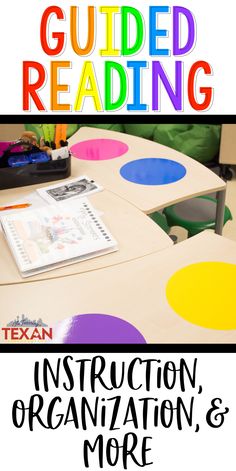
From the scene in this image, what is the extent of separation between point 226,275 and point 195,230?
73 cm

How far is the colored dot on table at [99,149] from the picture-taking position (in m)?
2.08

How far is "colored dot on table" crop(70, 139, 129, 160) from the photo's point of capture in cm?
208

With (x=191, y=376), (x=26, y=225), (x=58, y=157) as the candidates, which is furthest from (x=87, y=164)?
(x=191, y=376)

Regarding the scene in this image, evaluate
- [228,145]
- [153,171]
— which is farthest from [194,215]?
[228,145]

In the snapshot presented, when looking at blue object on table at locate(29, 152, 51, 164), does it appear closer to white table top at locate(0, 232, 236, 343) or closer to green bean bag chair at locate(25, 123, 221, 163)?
white table top at locate(0, 232, 236, 343)

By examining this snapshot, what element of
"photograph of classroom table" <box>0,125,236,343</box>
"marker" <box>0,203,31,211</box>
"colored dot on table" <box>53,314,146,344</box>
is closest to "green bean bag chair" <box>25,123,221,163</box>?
"photograph of classroom table" <box>0,125,236,343</box>

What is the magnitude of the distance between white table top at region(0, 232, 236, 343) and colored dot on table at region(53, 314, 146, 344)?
18 millimetres

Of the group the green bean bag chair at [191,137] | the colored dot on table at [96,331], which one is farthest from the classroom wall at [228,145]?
the colored dot on table at [96,331]

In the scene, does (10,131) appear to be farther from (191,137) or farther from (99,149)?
(191,137)

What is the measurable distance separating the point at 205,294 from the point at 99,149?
0.95 meters

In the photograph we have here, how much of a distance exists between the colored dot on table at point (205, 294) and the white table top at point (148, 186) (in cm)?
35

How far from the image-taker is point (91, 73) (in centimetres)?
169

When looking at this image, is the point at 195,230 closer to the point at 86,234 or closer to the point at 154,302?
the point at 86,234

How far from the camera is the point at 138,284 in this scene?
1398mm
